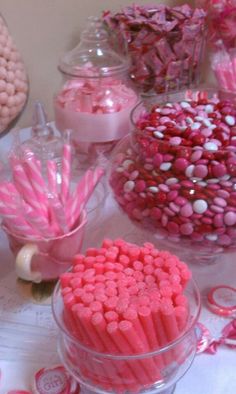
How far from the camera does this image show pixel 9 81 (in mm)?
841

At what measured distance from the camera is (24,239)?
550mm

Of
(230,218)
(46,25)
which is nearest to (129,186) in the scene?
(230,218)

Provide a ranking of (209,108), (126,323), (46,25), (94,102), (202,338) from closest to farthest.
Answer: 1. (126,323)
2. (202,338)
3. (209,108)
4. (94,102)
5. (46,25)

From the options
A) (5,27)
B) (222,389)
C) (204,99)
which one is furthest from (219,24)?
(222,389)

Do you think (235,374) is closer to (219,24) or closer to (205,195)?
(205,195)

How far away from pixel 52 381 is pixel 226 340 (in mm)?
180

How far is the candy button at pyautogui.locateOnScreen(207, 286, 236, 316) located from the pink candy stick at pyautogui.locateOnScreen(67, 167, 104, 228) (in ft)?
0.58

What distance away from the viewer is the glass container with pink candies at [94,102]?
0.79 meters

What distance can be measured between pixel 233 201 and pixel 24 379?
0.90 feet

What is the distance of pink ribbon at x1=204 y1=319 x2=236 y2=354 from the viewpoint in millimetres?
516

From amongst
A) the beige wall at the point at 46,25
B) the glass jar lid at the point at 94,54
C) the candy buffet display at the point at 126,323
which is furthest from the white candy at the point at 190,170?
the beige wall at the point at 46,25

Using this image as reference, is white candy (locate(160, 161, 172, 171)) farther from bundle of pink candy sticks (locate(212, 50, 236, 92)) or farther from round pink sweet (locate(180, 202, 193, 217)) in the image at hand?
bundle of pink candy sticks (locate(212, 50, 236, 92))

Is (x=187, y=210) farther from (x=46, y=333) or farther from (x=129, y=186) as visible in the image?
(x=46, y=333)

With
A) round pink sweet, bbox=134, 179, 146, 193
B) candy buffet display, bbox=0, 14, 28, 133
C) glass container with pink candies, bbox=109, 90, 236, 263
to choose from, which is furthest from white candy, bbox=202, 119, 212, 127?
candy buffet display, bbox=0, 14, 28, 133
